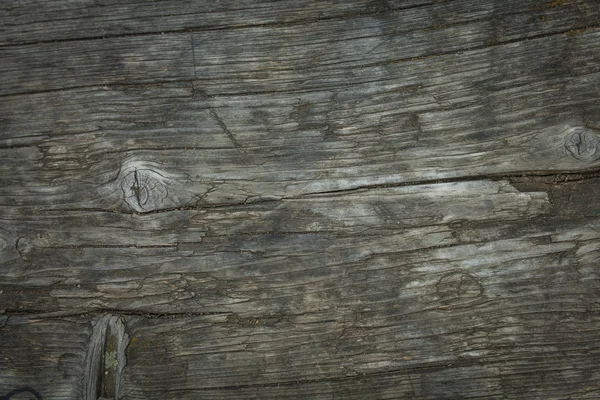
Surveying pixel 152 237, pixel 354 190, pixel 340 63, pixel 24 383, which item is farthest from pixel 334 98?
pixel 24 383

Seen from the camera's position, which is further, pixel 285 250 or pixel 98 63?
pixel 98 63

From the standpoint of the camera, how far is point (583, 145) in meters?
2.34

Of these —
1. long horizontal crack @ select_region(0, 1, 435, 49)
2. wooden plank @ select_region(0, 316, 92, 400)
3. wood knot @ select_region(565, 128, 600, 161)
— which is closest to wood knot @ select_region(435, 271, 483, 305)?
wood knot @ select_region(565, 128, 600, 161)

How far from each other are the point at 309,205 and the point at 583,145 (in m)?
1.16

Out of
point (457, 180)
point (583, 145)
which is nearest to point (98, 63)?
point (457, 180)

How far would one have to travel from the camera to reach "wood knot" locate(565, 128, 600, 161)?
2.33 m

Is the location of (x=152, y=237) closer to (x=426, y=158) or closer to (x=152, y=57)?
(x=152, y=57)

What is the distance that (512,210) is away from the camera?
92.0 inches

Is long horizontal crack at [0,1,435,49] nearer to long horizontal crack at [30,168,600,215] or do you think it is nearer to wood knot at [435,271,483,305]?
long horizontal crack at [30,168,600,215]

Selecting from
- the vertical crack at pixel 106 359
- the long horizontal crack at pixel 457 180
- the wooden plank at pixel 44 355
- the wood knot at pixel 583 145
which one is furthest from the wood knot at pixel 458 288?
the wooden plank at pixel 44 355

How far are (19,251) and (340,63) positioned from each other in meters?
1.60

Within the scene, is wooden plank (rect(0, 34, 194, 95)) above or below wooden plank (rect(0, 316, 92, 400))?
above

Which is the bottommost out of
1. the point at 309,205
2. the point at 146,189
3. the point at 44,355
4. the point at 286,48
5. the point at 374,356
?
the point at 374,356

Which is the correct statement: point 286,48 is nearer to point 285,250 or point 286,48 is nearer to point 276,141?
point 276,141
